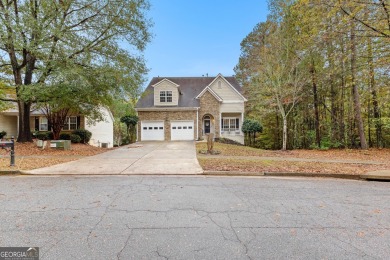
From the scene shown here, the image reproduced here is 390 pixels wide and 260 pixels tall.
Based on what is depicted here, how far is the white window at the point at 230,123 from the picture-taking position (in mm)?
23625

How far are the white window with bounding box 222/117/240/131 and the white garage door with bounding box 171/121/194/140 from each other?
3978 millimetres

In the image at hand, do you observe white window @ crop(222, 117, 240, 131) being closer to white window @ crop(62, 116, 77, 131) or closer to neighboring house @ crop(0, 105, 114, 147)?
neighboring house @ crop(0, 105, 114, 147)

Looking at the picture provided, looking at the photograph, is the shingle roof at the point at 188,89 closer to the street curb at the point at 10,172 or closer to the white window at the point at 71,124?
the white window at the point at 71,124

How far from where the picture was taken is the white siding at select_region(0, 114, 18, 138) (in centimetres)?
2135

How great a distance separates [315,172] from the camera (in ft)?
24.4

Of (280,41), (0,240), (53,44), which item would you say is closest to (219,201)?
(0,240)

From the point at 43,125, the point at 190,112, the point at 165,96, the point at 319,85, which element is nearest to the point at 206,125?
the point at 190,112

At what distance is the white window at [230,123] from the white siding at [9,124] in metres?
22.7

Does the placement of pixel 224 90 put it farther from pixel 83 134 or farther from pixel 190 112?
pixel 83 134

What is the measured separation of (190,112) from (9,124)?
19.2 metres

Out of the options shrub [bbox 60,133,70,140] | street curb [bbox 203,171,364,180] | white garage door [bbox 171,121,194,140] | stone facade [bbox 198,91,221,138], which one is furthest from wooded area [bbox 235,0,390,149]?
shrub [bbox 60,133,70,140]

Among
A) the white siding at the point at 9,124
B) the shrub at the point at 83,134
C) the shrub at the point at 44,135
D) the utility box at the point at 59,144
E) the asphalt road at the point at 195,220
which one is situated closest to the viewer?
the asphalt road at the point at 195,220

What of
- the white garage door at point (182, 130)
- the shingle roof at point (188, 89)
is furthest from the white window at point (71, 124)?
the white garage door at point (182, 130)

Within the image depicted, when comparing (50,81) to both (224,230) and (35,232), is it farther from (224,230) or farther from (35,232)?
(224,230)
